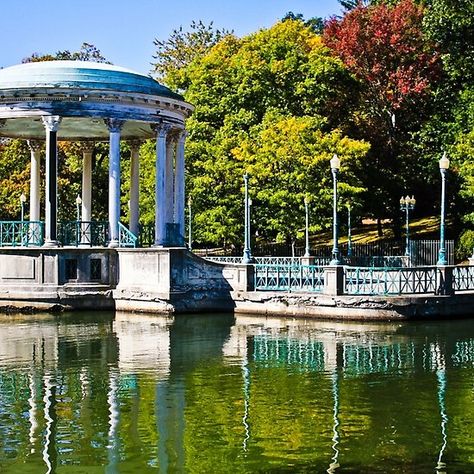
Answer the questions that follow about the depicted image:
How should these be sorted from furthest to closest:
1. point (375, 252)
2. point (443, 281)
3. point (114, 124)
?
point (375, 252)
point (114, 124)
point (443, 281)

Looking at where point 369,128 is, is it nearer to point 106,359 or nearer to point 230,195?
point 230,195

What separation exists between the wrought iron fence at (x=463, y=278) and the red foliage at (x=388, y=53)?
2622cm

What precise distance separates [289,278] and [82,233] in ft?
32.9

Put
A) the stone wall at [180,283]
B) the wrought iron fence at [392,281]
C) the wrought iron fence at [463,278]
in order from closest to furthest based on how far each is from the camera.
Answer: the wrought iron fence at [392,281]
the wrought iron fence at [463,278]
the stone wall at [180,283]

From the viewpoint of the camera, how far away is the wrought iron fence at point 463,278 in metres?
30.2

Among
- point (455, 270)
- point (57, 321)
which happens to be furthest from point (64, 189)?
point (455, 270)

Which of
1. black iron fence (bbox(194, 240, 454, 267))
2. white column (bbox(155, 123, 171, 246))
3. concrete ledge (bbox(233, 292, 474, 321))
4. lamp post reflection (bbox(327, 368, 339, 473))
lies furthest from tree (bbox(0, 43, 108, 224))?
lamp post reflection (bbox(327, 368, 339, 473))

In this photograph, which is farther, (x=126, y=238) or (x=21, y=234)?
(x=126, y=238)

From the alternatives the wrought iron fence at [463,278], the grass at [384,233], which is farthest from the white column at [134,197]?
the grass at [384,233]

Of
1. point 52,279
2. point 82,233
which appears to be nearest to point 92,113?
point 82,233

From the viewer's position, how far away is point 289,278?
102 ft

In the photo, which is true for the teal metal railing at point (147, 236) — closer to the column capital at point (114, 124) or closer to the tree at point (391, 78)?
the column capital at point (114, 124)

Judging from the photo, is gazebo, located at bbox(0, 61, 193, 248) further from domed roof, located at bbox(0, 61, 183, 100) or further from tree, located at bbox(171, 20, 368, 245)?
tree, located at bbox(171, 20, 368, 245)

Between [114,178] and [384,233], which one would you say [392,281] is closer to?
[114,178]
